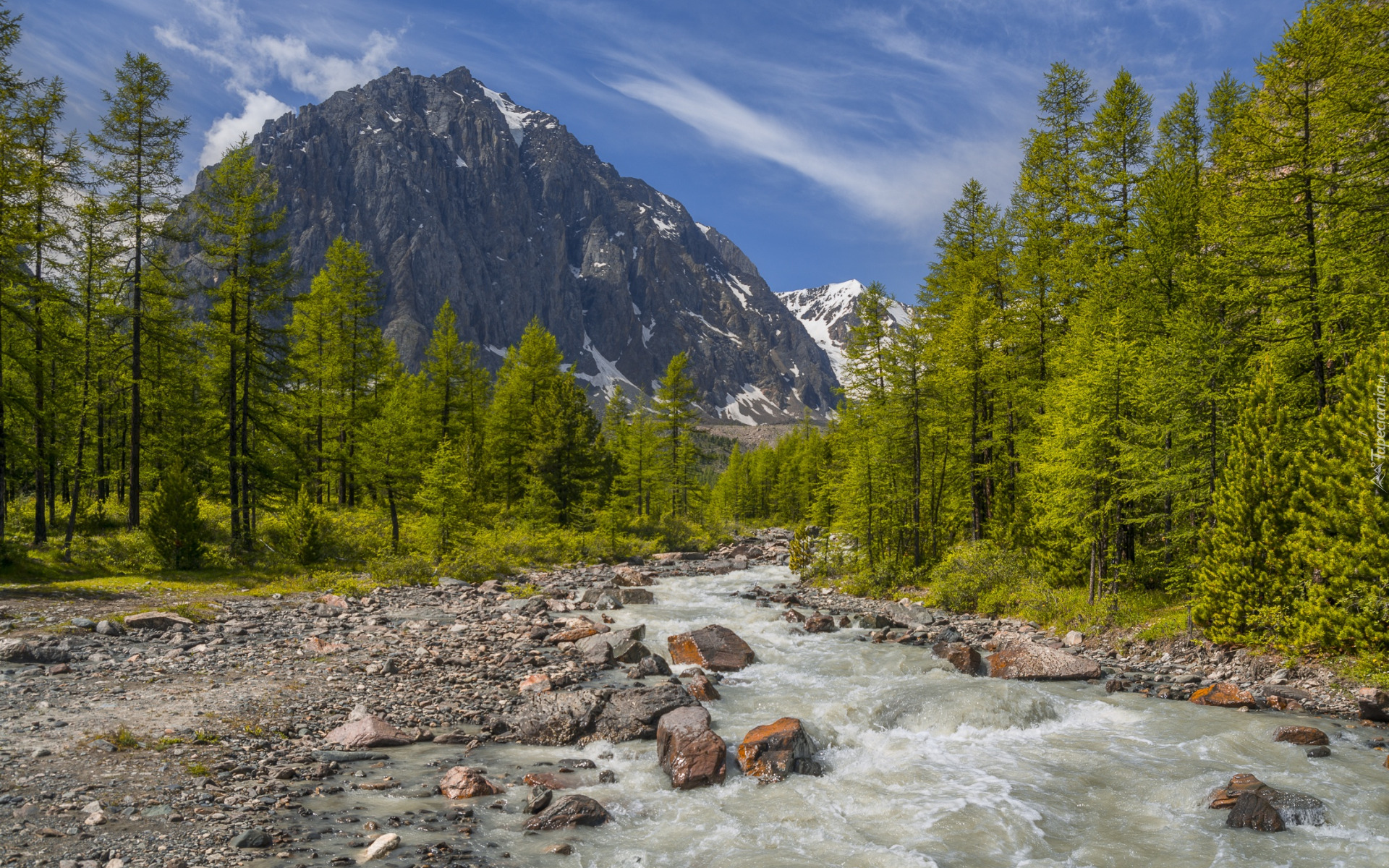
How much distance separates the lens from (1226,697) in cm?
1266

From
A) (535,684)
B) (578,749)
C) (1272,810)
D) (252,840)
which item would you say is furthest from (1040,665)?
(252,840)

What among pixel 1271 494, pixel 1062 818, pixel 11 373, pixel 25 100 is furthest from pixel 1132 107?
pixel 11 373

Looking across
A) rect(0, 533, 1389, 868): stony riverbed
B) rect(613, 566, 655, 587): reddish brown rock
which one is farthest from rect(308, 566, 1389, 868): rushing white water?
rect(613, 566, 655, 587): reddish brown rock

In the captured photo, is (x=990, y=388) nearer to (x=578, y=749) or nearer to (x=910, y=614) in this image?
(x=910, y=614)

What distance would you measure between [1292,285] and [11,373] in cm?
3915

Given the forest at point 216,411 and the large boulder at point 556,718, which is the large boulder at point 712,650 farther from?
the forest at point 216,411

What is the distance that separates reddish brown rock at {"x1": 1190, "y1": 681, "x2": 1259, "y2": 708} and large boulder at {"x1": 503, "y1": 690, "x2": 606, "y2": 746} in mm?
12272

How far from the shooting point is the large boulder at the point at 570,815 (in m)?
7.85

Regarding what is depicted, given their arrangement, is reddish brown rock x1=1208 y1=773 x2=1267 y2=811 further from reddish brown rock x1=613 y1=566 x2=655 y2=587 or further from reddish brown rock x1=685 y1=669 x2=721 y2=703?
reddish brown rock x1=613 y1=566 x2=655 y2=587

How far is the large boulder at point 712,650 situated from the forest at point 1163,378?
33.9ft

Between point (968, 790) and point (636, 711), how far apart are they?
5.57 metres

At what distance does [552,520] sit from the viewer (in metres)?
38.1

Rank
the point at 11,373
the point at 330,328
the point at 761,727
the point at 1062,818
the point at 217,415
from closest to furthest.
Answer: the point at 1062,818, the point at 761,727, the point at 11,373, the point at 217,415, the point at 330,328

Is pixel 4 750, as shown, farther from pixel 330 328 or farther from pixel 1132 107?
pixel 1132 107
